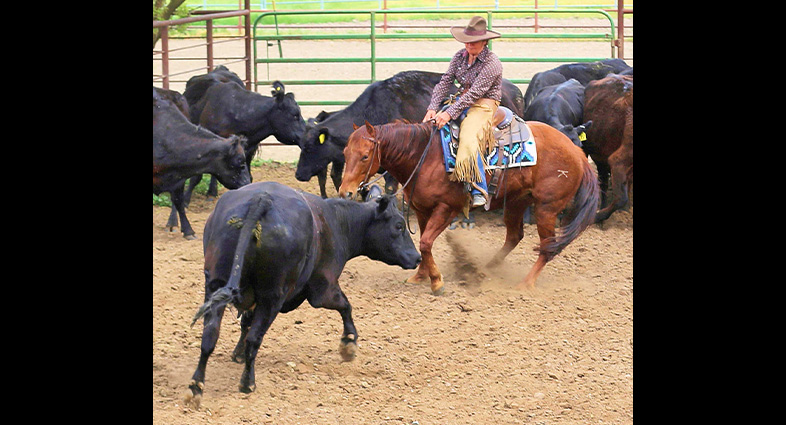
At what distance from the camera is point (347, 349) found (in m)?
6.34

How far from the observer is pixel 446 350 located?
6.65m

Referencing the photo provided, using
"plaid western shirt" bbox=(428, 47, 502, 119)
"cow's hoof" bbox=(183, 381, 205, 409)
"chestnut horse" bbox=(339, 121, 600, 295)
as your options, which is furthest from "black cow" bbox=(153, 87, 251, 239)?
"cow's hoof" bbox=(183, 381, 205, 409)

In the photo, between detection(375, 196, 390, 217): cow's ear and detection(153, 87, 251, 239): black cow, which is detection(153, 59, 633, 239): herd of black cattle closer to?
detection(153, 87, 251, 239): black cow

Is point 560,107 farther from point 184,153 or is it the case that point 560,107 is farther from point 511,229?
point 184,153

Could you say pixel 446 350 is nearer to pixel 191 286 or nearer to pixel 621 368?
pixel 621 368

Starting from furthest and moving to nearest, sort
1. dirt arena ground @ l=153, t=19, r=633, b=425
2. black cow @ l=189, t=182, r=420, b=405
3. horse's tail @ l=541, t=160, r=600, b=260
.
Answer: horse's tail @ l=541, t=160, r=600, b=260
dirt arena ground @ l=153, t=19, r=633, b=425
black cow @ l=189, t=182, r=420, b=405

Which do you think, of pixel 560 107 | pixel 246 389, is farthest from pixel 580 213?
pixel 246 389

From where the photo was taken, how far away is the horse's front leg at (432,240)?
8055 mm

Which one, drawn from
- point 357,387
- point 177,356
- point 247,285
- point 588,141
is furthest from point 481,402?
point 588,141

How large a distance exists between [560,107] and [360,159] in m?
3.44

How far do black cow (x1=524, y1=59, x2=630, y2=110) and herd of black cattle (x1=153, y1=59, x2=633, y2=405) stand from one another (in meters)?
0.02

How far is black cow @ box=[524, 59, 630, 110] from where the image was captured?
1216cm

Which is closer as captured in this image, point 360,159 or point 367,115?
point 360,159

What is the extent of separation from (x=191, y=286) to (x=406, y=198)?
212 centimetres
